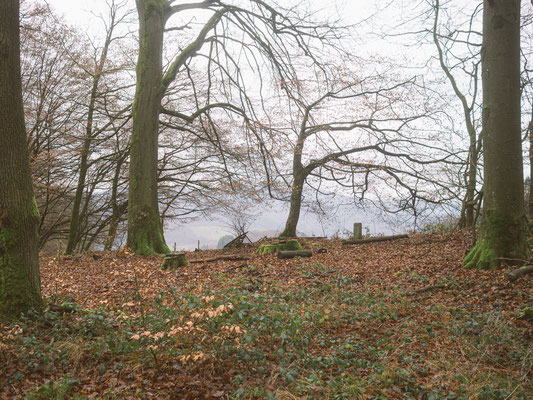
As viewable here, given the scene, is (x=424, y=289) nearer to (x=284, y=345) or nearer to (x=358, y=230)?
(x=284, y=345)

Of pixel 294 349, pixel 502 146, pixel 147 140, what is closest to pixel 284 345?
pixel 294 349

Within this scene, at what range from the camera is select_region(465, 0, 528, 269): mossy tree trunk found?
625 cm

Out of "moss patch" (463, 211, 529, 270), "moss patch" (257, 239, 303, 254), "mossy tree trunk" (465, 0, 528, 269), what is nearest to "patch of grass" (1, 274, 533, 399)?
"moss patch" (463, 211, 529, 270)

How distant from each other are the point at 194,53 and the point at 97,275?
745 centimetres

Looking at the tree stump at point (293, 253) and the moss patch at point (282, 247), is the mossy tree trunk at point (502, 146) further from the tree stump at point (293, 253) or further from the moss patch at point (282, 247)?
the moss patch at point (282, 247)

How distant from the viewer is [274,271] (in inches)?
314

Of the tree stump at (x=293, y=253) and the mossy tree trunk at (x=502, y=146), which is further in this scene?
the tree stump at (x=293, y=253)

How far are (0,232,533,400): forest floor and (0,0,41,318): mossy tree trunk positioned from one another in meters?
0.39

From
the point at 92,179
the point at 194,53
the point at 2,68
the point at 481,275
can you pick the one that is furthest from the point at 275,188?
the point at 2,68

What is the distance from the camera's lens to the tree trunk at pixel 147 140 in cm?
983

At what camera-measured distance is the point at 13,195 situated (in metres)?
4.09

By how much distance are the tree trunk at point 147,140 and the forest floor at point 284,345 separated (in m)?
3.72

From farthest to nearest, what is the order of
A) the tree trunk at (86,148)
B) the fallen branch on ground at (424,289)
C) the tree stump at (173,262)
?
the tree trunk at (86,148) → the tree stump at (173,262) → the fallen branch on ground at (424,289)

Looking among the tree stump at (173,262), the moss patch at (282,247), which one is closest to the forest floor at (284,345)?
the tree stump at (173,262)
